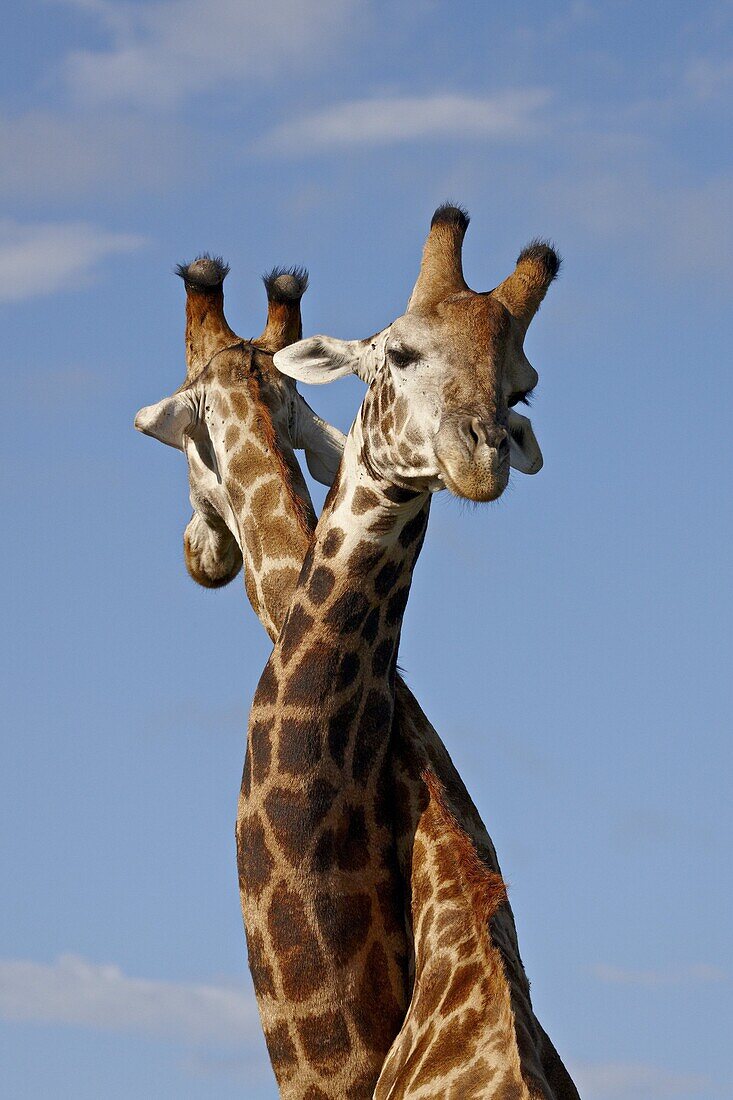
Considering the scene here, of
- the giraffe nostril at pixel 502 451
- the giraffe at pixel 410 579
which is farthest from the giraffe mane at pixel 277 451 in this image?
the giraffe nostril at pixel 502 451

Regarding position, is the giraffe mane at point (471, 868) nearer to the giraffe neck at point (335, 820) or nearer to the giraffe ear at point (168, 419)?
the giraffe neck at point (335, 820)

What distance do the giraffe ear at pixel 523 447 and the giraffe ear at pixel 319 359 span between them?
38.1 inches

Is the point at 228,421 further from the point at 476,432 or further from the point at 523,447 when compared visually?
the point at 476,432

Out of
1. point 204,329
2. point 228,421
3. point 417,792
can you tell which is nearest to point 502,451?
point 417,792

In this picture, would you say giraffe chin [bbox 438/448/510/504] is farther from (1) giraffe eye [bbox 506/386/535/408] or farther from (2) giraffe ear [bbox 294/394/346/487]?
(2) giraffe ear [bbox 294/394/346/487]

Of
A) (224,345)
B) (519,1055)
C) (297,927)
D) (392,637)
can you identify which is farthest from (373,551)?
(224,345)

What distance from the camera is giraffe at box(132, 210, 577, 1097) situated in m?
7.83

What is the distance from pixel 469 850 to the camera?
826 cm

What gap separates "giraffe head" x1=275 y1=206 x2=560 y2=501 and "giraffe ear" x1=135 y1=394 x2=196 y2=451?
6.67ft

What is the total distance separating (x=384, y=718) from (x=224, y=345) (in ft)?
12.0

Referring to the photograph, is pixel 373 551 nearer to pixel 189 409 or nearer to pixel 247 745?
pixel 247 745

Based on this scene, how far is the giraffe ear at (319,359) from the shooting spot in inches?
343

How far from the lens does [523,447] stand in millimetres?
8289

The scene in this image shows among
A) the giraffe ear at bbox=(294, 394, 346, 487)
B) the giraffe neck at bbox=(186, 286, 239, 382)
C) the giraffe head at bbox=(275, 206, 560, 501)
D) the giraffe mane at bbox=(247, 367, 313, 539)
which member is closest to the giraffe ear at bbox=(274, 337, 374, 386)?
the giraffe head at bbox=(275, 206, 560, 501)
